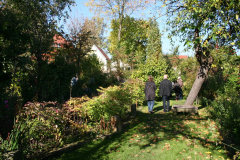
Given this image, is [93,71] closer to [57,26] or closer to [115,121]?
[57,26]

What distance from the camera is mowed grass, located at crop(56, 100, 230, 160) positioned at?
453 centimetres

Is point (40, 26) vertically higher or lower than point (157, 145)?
higher

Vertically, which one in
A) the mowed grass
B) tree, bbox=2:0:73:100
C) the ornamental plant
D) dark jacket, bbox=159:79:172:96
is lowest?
the mowed grass

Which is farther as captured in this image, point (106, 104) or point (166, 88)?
point (166, 88)

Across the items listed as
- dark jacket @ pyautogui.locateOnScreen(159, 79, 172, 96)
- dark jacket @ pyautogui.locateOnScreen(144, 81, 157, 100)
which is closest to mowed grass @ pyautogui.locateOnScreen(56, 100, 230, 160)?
dark jacket @ pyautogui.locateOnScreen(144, 81, 157, 100)

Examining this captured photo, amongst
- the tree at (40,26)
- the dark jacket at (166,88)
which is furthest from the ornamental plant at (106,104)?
the tree at (40,26)

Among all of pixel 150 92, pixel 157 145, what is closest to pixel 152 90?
pixel 150 92

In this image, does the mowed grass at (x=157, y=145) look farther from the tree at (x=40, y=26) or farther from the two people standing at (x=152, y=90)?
the tree at (x=40, y=26)

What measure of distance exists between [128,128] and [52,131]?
310 centimetres

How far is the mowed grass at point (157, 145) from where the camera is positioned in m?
4.53

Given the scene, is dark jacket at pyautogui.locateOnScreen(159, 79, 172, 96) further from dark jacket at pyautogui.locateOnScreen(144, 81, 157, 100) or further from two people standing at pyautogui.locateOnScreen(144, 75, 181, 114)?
dark jacket at pyautogui.locateOnScreen(144, 81, 157, 100)

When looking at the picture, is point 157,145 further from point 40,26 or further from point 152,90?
point 40,26

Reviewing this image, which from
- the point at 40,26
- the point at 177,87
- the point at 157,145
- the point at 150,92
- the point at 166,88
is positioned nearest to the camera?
the point at 157,145

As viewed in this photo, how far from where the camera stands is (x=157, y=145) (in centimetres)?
527
